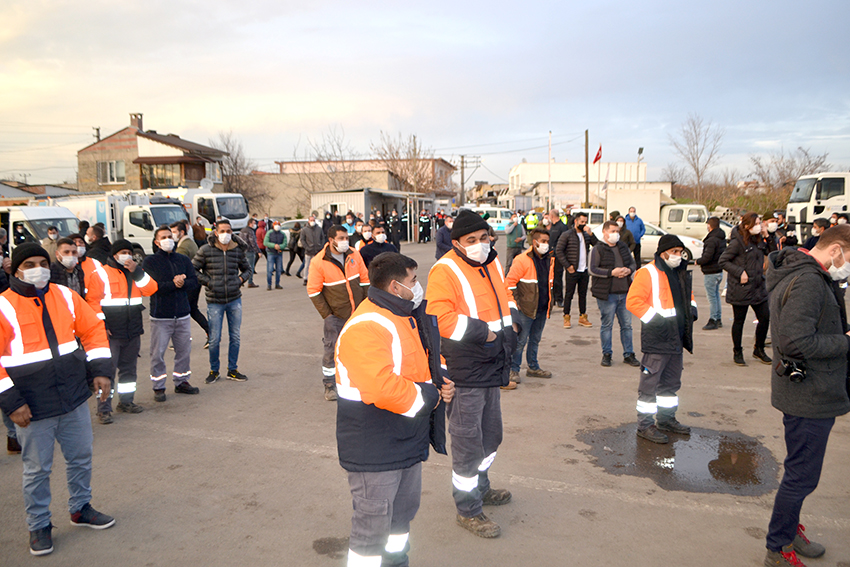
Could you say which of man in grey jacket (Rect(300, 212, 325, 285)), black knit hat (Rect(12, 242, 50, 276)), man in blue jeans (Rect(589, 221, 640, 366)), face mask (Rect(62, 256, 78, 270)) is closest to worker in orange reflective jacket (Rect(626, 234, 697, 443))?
man in blue jeans (Rect(589, 221, 640, 366))

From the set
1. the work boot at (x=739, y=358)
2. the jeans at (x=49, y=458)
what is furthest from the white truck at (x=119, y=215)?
the work boot at (x=739, y=358)

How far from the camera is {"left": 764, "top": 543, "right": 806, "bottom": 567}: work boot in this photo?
10.8 ft

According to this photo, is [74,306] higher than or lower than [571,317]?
higher

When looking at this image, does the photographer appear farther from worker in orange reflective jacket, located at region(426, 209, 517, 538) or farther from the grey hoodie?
worker in orange reflective jacket, located at region(426, 209, 517, 538)

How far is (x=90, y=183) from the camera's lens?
46062 mm

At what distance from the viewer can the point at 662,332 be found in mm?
5191

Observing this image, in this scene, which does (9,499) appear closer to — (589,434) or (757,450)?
(589,434)

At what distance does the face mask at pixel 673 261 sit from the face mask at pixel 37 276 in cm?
506

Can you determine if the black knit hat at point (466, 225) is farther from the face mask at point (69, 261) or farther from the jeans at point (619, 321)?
the jeans at point (619, 321)

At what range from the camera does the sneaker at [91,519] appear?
389cm

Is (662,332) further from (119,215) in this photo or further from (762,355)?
(119,215)

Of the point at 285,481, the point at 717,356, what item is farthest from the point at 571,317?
the point at 285,481

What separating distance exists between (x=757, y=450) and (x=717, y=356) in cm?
341

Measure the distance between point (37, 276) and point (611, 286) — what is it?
259 inches
